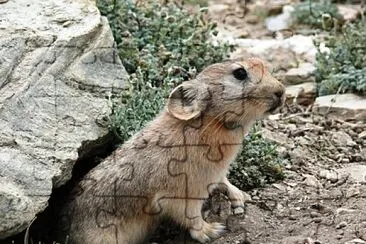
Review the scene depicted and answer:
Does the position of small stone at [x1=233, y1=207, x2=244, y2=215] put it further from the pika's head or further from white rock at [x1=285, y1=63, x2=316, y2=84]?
white rock at [x1=285, y1=63, x2=316, y2=84]

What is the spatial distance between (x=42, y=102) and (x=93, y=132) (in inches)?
17.6

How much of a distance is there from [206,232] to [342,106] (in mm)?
2564

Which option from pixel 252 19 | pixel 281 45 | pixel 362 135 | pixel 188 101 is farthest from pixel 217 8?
pixel 188 101

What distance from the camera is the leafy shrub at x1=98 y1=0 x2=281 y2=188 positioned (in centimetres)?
772

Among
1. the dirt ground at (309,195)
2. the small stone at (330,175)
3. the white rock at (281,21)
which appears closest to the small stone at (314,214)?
the dirt ground at (309,195)

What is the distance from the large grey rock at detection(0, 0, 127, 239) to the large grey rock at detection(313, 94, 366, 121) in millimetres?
2197

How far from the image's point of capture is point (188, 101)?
6.98m

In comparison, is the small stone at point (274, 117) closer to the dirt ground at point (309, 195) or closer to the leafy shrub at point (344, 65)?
the dirt ground at point (309, 195)

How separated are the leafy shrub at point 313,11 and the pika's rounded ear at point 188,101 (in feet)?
14.6

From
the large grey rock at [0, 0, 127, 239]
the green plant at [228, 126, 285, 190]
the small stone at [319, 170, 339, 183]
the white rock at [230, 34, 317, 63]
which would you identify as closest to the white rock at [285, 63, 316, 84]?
the white rock at [230, 34, 317, 63]

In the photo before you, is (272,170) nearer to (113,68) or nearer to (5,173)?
(113,68)

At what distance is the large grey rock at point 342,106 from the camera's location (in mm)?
8969

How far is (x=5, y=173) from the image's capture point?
648 centimetres

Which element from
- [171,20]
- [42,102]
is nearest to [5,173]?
[42,102]
